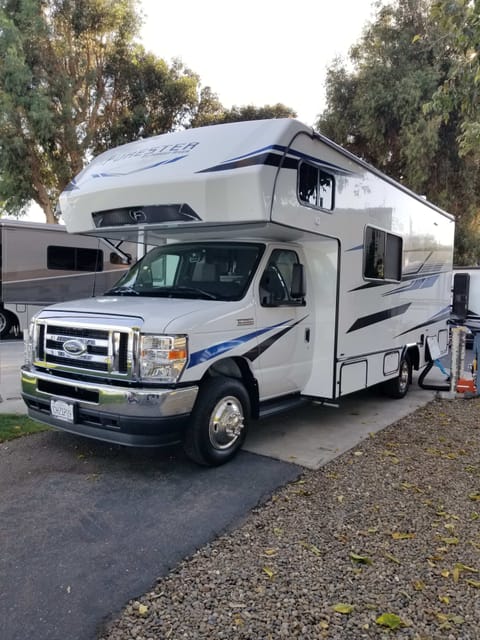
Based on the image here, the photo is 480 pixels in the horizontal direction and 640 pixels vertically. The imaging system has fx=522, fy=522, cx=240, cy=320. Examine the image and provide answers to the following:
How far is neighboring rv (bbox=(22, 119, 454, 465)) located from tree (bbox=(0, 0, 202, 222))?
46.0ft

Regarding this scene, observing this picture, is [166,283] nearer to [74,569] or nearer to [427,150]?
[74,569]

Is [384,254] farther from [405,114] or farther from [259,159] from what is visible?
[405,114]

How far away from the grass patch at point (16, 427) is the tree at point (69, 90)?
14.0 meters

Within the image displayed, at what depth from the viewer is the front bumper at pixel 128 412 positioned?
4250 mm

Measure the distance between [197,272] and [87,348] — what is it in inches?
57.6

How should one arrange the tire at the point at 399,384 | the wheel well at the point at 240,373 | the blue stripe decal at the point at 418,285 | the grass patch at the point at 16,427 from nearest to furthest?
the wheel well at the point at 240,373
the grass patch at the point at 16,427
the blue stripe decal at the point at 418,285
the tire at the point at 399,384

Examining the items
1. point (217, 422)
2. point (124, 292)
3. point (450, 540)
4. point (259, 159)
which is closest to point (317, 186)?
point (259, 159)

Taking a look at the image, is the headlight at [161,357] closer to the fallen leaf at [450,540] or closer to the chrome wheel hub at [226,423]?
the chrome wheel hub at [226,423]

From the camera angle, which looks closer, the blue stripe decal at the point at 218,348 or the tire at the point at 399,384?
the blue stripe decal at the point at 218,348

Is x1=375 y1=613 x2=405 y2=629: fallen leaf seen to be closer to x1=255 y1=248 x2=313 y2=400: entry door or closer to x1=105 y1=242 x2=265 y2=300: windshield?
x1=255 y1=248 x2=313 y2=400: entry door

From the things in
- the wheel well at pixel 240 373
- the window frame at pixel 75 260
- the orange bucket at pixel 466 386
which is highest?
the window frame at pixel 75 260

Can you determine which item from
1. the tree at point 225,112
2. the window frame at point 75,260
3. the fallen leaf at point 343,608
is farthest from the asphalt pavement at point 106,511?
the tree at point 225,112

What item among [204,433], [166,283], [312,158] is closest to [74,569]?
[204,433]

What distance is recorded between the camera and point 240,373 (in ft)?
16.9
